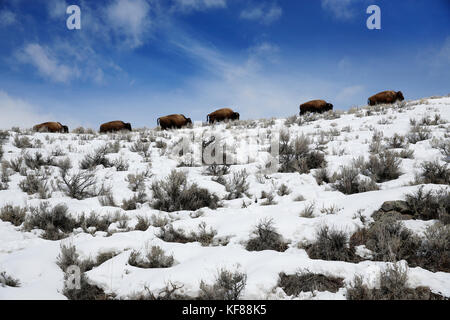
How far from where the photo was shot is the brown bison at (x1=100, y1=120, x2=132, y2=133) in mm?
18375

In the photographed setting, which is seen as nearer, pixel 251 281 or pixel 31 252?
pixel 251 281

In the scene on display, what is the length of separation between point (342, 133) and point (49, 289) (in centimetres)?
998

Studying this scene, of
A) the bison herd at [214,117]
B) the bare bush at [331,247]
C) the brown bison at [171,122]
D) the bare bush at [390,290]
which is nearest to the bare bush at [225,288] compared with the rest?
the bare bush at [390,290]

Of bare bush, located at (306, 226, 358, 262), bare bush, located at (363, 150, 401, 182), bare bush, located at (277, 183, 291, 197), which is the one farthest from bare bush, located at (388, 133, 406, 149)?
bare bush, located at (306, 226, 358, 262)

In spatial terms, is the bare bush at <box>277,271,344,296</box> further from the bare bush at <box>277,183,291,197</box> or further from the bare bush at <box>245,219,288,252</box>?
the bare bush at <box>277,183,291,197</box>

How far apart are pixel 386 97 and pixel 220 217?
22.9 metres

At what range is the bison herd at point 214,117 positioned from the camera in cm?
1778

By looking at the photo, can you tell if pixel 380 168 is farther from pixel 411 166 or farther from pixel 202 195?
pixel 202 195

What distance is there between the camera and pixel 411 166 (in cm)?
576

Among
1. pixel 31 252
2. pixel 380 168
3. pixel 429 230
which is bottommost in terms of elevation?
pixel 31 252

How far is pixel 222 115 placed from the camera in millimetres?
20453

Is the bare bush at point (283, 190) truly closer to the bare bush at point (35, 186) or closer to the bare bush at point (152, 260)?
the bare bush at point (152, 260)

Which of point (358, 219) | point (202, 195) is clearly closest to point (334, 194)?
point (358, 219)
